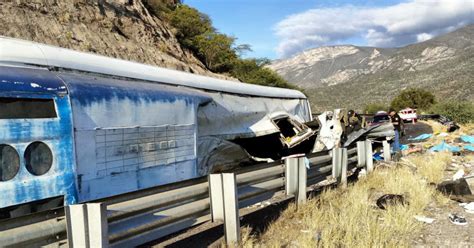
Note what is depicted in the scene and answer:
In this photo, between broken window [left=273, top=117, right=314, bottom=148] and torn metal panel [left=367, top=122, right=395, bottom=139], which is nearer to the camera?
broken window [left=273, top=117, right=314, bottom=148]

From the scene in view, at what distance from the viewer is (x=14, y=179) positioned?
384cm

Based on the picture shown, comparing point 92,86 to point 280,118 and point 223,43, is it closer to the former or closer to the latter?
point 280,118

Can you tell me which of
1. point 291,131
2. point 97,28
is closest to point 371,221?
point 291,131

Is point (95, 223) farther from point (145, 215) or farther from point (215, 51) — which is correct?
point (215, 51)

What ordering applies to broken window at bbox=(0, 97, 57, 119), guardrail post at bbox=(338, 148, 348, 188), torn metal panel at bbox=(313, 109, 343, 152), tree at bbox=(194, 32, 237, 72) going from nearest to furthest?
broken window at bbox=(0, 97, 57, 119), guardrail post at bbox=(338, 148, 348, 188), torn metal panel at bbox=(313, 109, 343, 152), tree at bbox=(194, 32, 237, 72)

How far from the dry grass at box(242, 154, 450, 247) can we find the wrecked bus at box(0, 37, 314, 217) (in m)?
1.63

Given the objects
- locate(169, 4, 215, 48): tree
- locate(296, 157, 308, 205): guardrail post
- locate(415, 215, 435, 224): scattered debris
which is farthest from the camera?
locate(169, 4, 215, 48): tree

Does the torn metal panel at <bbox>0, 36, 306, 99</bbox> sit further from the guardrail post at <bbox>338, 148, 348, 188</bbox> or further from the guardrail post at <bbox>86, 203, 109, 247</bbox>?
the guardrail post at <bbox>338, 148, 348, 188</bbox>

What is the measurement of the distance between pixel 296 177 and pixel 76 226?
3.54 meters

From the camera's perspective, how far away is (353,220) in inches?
203

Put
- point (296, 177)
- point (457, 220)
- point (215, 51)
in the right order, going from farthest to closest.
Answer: point (215, 51) → point (296, 177) → point (457, 220)

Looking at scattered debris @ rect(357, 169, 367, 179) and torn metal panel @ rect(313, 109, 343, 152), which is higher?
torn metal panel @ rect(313, 109, 343, 152)

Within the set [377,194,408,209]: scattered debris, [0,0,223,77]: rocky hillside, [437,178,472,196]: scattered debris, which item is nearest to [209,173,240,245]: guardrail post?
[377,194,408,209]: scattered debris

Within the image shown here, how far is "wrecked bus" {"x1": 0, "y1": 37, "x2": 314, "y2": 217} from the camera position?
398 cm
